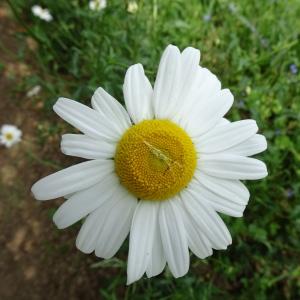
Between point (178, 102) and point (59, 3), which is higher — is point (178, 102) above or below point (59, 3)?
above

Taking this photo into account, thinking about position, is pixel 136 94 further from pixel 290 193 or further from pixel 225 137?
pixel 290 193

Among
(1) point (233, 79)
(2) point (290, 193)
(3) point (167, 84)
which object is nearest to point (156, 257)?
(3) point (167, 84)

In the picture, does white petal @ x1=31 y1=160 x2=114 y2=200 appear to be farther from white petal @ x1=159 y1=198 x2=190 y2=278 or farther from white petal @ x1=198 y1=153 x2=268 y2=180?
white petal @ x1=198 y1=153 x2=268 y2=180

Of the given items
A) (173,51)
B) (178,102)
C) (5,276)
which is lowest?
(5,276)

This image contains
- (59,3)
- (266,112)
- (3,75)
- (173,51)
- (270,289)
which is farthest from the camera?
(3,75)

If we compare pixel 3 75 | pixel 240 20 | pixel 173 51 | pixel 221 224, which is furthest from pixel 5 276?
pixel 240 20

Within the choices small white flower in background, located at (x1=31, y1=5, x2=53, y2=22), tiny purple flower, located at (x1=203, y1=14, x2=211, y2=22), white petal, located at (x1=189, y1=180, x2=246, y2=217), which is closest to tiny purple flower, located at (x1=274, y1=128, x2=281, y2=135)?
tiny purple flower, located at (x1=203, y1=14, x2=211, y2=22)

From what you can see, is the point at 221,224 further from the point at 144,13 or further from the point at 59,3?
the point at 59,3
